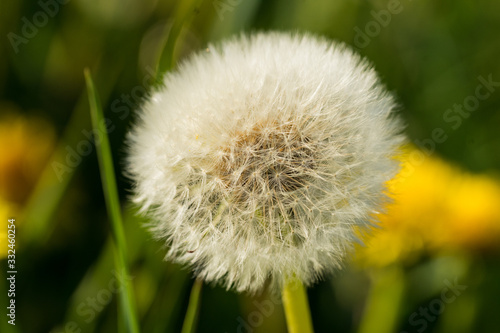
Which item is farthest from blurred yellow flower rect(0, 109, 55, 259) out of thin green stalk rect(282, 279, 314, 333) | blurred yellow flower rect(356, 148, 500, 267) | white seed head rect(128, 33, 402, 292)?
blurred yellow flower rect(356, 148, 500, 267)

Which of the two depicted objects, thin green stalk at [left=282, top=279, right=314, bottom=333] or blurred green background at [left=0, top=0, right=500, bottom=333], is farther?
blurred green background at [left=0, top=0, right=500, bottom=333]

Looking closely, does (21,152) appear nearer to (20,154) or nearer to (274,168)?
(20,154)

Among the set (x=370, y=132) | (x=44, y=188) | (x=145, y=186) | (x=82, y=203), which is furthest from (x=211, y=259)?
(x=82, y=203)

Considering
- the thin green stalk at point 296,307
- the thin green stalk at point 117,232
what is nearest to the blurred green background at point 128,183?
the thin green stalk at point 117,232

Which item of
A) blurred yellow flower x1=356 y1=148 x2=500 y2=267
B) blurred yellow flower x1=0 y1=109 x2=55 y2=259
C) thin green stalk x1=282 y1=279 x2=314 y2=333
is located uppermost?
blurred yellow flower x1=0 y1=109 x2=55 y2=259

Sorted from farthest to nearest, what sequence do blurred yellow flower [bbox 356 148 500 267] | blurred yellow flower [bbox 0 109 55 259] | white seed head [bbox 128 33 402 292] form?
1. blurred yellow flower [bbox 0 109 55 259]
2. blurred yellow flower [bbox 356 148 500 267]
3. white seed head [bbox 128 33 402 292]

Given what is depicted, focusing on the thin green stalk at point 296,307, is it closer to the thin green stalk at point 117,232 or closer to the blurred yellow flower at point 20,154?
the thin green stalk at point 117,232

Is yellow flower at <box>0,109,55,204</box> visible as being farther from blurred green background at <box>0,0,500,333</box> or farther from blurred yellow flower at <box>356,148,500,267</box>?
blurred yellow flower at <box>356,148,500,267</box>
